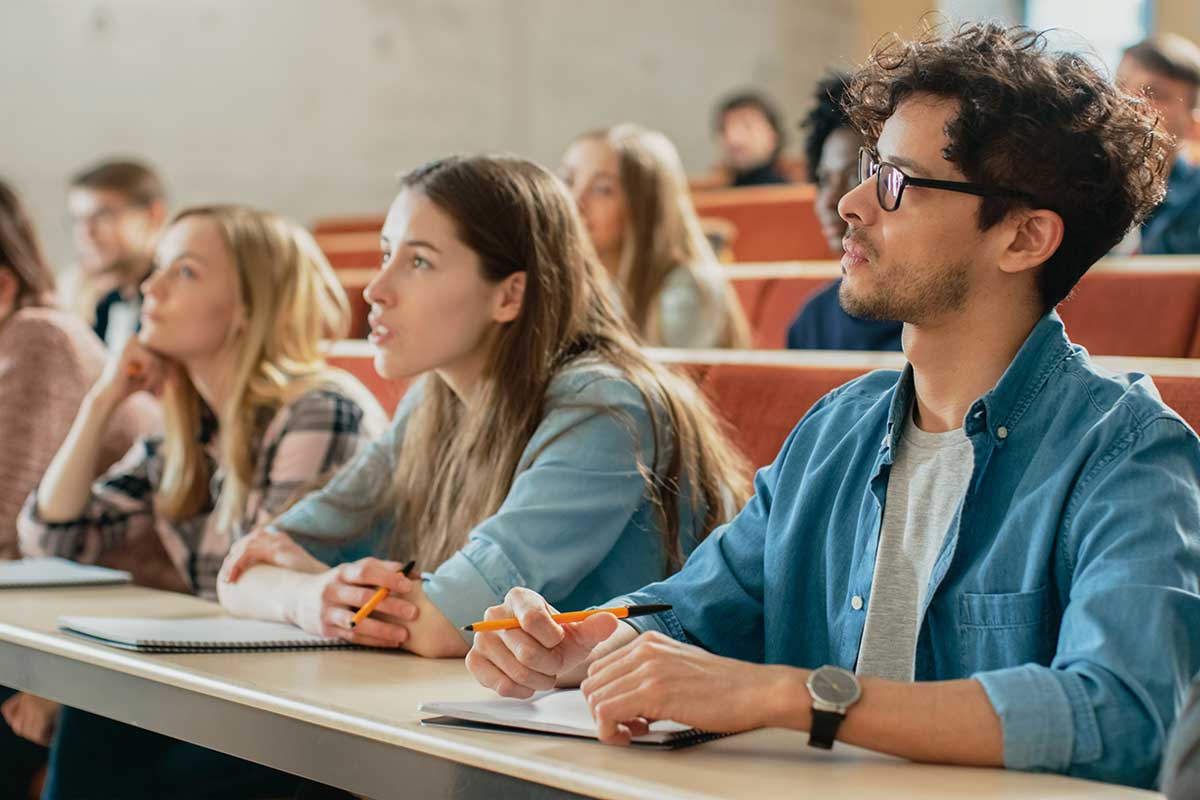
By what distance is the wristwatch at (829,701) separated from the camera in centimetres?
115

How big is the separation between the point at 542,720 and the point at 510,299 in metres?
0.81

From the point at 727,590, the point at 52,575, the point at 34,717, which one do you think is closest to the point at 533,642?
the point at 727,590

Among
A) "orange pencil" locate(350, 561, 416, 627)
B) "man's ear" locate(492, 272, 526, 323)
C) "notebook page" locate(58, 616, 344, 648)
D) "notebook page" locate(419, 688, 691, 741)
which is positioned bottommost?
"notebook page" locate(58, 616, 344, 648)

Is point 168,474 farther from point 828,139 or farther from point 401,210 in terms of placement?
point 828,139

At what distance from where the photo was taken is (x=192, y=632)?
1.73 metres

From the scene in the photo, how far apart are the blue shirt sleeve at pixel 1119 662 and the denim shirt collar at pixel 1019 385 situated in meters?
0.15

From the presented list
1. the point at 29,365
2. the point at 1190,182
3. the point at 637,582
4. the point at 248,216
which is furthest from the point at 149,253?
the point at 637,582

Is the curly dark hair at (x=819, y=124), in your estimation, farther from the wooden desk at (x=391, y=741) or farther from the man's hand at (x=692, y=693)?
the man's hand at (x=692, y=693)

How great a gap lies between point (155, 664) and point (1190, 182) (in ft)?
11.1

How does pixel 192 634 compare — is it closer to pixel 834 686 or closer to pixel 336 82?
pixel 834 686

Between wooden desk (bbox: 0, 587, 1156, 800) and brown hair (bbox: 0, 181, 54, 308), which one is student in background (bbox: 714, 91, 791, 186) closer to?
brown hair (bbox: 0, 181, 54, 308)

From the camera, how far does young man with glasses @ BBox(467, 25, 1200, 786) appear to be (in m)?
1.15

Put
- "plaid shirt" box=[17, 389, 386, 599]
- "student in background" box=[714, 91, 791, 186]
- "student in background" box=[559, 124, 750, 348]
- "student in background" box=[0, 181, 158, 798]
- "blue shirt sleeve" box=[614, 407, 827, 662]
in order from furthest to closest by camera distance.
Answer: "student in background" box=[714, 91, 791, 186]
"student in background" box=[559, 124, 750, 348]
"student in background" box=[0, 181, 158, 798]
"plaid shirt" box=[17, 389, 386, 599]
"blue shirt sleeve" box=[614, 407, 827, 662]

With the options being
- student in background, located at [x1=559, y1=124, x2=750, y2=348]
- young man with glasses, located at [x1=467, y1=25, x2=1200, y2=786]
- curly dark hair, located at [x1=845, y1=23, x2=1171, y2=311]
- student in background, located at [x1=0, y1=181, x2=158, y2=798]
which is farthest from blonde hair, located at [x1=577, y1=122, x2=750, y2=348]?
curly dark hair, located at [x1=845, y1=23, x2=1171, y2=311]
